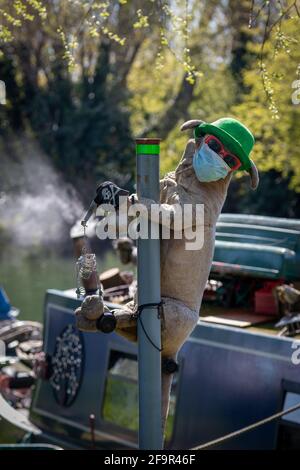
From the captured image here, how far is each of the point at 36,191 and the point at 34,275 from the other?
371cm

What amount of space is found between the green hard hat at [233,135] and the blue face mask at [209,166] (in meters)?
0.08

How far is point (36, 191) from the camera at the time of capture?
93.6ft

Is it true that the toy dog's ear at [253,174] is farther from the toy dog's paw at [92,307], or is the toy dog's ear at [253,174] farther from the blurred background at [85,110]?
the blurred background at [85,110]

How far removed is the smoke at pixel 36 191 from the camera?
2817cm

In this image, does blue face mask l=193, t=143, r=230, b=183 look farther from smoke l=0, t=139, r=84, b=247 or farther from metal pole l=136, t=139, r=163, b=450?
smoke l=0, t=139, r=84, b=247

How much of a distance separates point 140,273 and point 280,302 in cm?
420

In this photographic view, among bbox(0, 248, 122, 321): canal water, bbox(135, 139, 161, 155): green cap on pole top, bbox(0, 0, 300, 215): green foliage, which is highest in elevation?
bbox(0, 0, 300, 215): green foliage

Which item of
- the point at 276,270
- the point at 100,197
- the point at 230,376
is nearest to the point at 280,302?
the point at 276,270

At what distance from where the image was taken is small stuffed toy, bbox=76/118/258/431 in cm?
435

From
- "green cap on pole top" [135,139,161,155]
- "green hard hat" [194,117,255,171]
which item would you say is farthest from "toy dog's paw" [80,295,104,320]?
"green hard hat" [194,117,255,171]

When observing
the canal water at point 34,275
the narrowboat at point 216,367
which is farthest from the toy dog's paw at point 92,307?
the canal water at point 34,275

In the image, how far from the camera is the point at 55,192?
2881 centimetres

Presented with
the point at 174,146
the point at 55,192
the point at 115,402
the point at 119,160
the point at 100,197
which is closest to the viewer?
the point at 100,197
